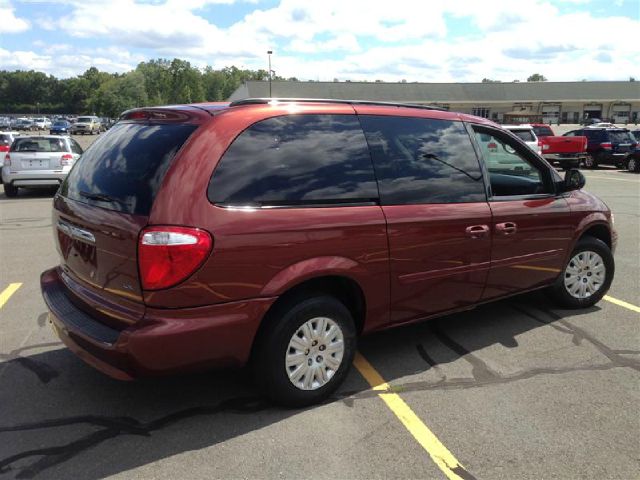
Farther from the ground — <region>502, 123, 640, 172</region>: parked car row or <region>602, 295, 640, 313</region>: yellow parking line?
<region>502, 123, 640, 172</region>: parked car row

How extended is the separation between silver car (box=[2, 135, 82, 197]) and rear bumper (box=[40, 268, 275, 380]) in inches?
458

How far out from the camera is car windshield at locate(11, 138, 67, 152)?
1371 centimetres

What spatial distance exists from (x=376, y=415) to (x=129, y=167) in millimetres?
2089

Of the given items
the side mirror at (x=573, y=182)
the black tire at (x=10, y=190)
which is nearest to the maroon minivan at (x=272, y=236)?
the side mirror at (x=573, y=182)

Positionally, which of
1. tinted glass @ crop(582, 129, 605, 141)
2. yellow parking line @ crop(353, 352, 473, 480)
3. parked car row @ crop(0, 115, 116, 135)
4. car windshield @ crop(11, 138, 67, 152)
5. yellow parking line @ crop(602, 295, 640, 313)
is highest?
parked car row @ crop(0, 115, 116, 135)

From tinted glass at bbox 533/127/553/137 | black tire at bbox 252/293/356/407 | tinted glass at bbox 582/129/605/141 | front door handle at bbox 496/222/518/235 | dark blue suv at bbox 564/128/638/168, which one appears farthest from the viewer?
tinted glass at bbox 533/127/553/137

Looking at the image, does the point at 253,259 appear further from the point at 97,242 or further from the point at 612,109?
the point at 612,109

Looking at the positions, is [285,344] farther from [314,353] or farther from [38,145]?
[38,145]

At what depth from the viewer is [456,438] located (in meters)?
3.14

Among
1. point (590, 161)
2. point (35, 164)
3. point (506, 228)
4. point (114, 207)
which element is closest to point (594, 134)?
point (590, 161)

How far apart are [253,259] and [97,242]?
92cm

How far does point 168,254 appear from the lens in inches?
112

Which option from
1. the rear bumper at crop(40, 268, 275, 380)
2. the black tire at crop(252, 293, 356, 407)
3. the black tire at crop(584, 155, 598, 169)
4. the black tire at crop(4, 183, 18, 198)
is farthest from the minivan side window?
the black tire at crop(584, 155, 598, 169)

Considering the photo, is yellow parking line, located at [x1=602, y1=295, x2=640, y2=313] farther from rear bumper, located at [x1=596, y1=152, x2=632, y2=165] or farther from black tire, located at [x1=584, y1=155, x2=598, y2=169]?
black tire, located at [x1=584, y1=155, x2=598, y2=169]
